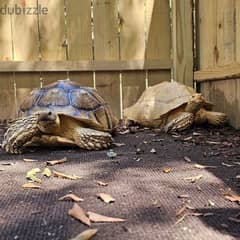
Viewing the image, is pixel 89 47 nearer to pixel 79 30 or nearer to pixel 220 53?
pixel 79 30

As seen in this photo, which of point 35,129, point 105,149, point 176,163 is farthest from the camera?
point 105,149

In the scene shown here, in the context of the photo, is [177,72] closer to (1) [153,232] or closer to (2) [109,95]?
(2) [109,95]

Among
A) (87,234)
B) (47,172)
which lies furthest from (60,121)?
(87,234)

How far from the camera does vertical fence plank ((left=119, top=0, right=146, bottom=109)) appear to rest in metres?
3.81

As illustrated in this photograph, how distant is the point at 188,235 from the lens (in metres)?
1.09

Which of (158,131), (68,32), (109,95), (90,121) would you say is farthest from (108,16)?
(90,121)

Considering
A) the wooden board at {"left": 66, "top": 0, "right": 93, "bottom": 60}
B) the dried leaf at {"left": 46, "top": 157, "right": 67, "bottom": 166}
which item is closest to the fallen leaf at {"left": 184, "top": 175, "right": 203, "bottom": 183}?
the dried leaf at {"left": 46, "top": 157, "right": 67, "bottom": 166}

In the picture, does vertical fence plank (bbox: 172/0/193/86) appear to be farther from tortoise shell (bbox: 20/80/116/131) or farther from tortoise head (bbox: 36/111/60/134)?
tortoise head (bbox: 36/111/60/134)

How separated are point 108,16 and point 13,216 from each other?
2.84m

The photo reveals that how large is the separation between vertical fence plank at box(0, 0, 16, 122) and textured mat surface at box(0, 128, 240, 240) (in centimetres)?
134

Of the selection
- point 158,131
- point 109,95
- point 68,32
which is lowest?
point 158,131

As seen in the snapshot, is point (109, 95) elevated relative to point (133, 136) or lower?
elevated

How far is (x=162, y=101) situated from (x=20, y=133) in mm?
1316

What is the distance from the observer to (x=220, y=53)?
3.27m
